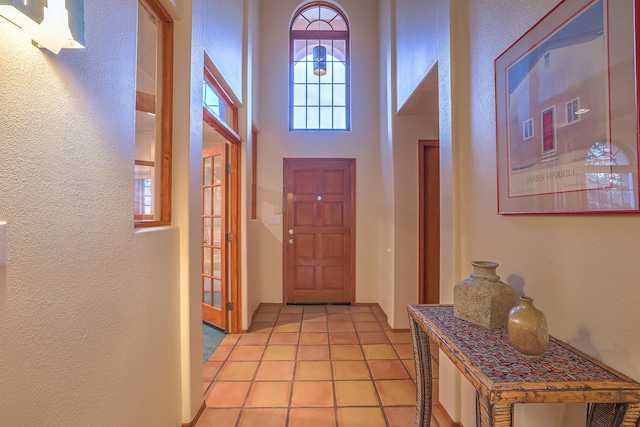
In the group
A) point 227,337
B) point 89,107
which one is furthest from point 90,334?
point 227,337

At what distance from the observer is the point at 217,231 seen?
3299 mm

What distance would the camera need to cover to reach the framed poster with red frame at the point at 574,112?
834 millimetres

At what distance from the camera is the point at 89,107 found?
41.4 inches

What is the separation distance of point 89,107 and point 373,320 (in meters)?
3.36

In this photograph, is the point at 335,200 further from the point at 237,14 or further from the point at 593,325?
the point at 593,325

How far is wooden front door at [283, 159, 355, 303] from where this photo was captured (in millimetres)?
4133

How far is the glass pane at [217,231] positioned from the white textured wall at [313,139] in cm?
84

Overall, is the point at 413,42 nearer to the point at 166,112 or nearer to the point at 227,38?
the point at 227,38

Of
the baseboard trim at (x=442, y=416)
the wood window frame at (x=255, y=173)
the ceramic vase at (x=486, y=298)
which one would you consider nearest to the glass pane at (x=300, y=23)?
the wood window frame at (x=255, y=173)

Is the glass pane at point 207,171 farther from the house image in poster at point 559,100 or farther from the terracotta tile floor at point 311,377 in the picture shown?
the house image in poster at point 559,100

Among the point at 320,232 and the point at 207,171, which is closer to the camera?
the point at 207,171

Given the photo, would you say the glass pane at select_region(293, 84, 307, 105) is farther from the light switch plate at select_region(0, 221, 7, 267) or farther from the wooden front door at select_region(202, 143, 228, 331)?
the light switch plate at select_region(0, 221, 7, 267)

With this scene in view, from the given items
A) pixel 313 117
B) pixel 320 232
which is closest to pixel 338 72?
pixel 313 117

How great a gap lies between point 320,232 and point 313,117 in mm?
1671
